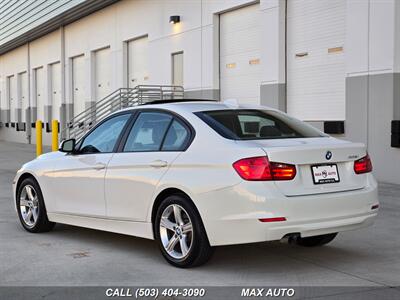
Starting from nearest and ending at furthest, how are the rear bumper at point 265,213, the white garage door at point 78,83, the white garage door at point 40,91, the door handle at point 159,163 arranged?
the rear bumper at point 265,213, the door handle at point 159,163, the white garage door at point 78,83, the white garage door at point 40,91

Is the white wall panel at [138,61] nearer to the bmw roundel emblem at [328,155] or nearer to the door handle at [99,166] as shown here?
the door handle at [99,166]

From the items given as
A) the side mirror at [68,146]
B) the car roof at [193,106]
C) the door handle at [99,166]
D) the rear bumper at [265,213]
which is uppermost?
the car roof at [193,106]

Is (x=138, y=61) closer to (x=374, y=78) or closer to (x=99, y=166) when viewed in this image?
(x=374, y=78)

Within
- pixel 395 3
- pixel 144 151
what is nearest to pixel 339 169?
pixel 144 151

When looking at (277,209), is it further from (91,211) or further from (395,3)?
(395,3)

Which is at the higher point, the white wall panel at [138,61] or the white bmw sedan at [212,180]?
the white wall panel at [138,61]

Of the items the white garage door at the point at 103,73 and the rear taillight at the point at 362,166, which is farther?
the white garage door at the point at 103,73

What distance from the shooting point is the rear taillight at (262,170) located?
213 inches

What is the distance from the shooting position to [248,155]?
5480mm

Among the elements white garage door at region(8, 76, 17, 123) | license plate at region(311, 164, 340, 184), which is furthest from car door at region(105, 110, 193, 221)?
white garage door at region(8, 76, 17, 123)

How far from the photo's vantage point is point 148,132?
6664mm

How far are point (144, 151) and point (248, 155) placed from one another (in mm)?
1417

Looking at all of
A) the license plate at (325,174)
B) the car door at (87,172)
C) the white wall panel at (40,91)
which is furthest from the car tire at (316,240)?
the white wall panel at (40,91)

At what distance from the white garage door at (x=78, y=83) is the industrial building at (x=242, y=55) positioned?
1.8 inches
